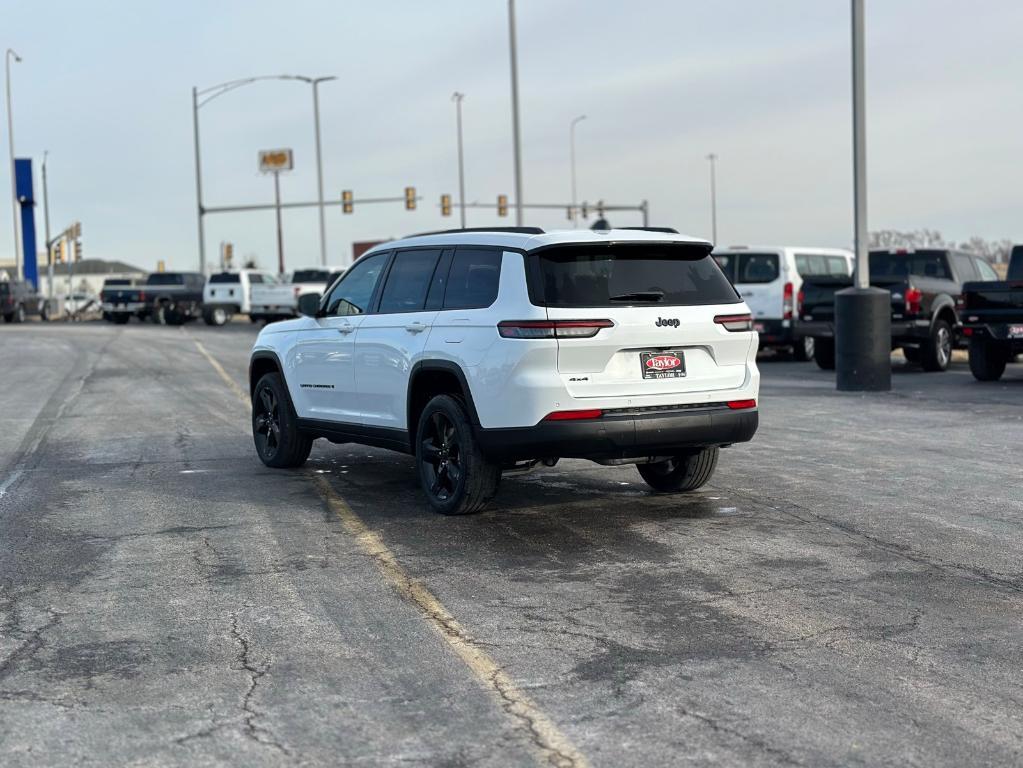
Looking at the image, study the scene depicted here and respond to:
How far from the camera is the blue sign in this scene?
71688 mm

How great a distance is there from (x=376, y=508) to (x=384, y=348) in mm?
1124

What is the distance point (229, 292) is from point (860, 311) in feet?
104

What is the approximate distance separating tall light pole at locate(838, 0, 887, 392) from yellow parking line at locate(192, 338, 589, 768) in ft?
35.8

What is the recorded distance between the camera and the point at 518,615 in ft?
19.9

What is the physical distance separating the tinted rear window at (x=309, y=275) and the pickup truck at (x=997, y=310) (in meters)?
31.2

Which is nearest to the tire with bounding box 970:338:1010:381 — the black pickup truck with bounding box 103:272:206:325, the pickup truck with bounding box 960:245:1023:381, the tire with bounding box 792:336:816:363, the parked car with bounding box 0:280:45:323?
the pickup truck with bounding box 960:245:1023:381

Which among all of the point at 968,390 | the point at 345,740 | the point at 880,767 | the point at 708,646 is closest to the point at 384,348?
the point at 708,646

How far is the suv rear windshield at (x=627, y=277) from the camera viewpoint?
8086mm

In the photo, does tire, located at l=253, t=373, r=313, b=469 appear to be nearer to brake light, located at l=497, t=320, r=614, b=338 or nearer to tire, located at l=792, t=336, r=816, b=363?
brake light, located at l=497, t=320, r=614, b=338

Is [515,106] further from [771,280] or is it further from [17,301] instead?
[17,301]

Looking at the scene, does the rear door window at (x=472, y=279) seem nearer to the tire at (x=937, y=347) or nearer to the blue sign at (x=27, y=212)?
the tire at (x=937, y=347)

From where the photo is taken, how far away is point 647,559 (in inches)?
286

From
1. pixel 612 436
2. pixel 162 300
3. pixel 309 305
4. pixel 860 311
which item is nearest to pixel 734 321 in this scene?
pixel 612 436

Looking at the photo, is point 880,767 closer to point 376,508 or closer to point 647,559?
point 647,559
